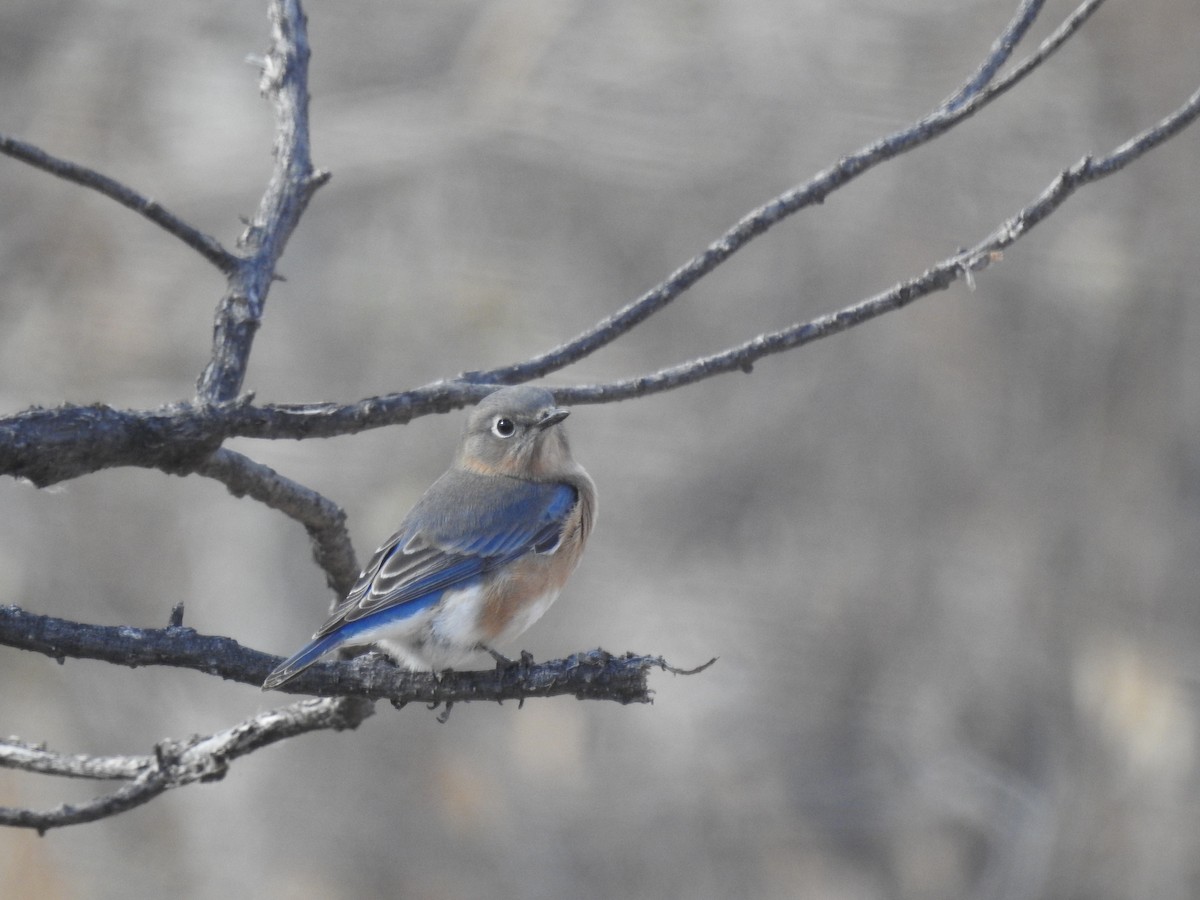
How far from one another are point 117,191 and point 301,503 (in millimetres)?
738

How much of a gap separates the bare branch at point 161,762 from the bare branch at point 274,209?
68 centimetres

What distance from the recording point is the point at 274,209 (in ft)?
10.5

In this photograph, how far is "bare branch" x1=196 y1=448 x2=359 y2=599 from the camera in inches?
105

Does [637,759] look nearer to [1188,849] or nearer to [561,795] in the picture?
[561,795]

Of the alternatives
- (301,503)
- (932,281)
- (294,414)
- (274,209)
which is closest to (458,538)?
(301,503)

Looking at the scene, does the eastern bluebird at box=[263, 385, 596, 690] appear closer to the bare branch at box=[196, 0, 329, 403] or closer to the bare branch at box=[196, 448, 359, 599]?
the bare branch at box=[196, 448, 359, 599]

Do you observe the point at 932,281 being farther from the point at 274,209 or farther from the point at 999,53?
the point at 274,209

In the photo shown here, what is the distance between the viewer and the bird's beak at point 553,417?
3771 millimetres

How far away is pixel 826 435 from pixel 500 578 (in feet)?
11.1

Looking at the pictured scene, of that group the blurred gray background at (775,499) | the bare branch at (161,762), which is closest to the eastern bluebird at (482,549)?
the bare branch at (161,762)

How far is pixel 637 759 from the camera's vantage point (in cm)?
650

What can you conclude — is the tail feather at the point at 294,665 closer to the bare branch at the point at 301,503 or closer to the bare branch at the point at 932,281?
the bare branch at the point at 301,503

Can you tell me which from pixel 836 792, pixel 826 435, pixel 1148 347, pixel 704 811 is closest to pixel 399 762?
pixel 704 811

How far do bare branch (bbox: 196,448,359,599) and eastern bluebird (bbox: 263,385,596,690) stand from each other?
0.26 feet
